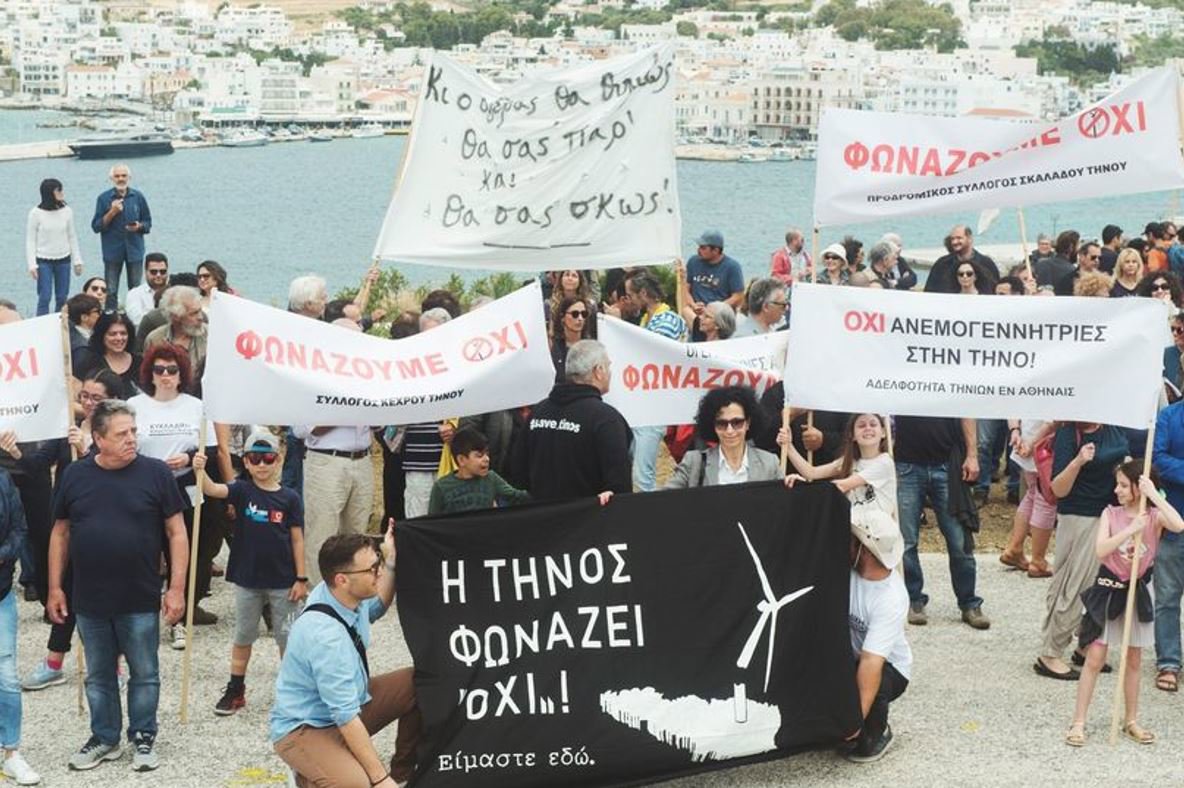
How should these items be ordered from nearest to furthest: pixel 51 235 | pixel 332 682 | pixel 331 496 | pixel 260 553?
1. pixel 332 682
2. pixel 260 553
3. pixel 331 496
4. pixel 51 235

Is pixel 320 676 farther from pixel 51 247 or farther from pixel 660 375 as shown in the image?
pixel 51 247

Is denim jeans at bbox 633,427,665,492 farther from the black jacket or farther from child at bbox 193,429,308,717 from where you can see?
child at bbox 193,429,308,717

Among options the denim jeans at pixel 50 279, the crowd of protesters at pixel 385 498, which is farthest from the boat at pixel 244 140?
the crowd of protesters at pixel 385 498

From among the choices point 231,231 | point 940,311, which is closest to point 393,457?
point 940,311

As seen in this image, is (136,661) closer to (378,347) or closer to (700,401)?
(378,347)

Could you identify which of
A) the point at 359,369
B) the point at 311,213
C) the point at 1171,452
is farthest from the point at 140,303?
the point at 311,213

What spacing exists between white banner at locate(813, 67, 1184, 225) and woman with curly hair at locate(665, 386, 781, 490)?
189 cm

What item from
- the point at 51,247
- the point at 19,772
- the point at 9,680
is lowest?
the point at 19,772

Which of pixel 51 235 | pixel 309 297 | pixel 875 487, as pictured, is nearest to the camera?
pixel 875 487

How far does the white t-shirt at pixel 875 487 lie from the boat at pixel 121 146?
130 m

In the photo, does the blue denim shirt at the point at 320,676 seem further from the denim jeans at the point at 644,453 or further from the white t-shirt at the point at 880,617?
the denim jeans at the point at 644,453

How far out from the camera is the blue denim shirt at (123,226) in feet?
65.4

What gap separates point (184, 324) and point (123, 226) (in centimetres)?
794

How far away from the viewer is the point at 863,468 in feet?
33.1
